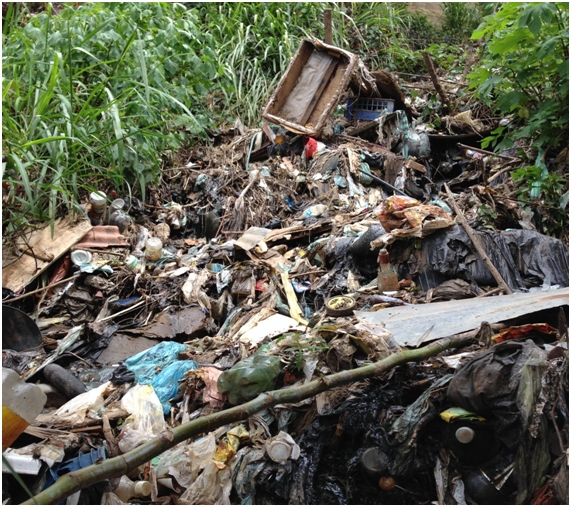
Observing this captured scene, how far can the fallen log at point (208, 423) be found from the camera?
70.4 inches

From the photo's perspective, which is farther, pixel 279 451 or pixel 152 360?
pixel 152 360

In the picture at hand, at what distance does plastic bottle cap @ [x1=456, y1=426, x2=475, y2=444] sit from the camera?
87.6 inches

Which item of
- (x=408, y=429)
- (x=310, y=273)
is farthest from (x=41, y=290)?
(x=408, y=429)

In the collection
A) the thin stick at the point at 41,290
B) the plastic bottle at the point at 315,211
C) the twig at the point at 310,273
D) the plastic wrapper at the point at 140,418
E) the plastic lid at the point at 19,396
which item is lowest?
the thin stick at the point at 41,290

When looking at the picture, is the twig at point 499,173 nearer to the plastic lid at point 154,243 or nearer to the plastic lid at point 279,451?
the plastic lid at point 154,243

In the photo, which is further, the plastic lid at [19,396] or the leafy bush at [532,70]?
the leafy bush at [532,70]

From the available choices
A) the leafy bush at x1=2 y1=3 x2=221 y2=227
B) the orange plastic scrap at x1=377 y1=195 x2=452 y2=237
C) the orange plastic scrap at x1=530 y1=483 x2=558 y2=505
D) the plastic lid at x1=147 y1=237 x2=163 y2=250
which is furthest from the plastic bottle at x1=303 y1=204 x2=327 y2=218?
the orange plastic scrap at x1=530 y1=483 x2=558 y2=505

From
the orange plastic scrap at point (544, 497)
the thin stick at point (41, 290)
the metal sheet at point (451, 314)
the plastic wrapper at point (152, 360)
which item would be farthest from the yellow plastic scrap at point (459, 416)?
the thin stick at point (41, 290)

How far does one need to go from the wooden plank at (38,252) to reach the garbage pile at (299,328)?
0.06ft

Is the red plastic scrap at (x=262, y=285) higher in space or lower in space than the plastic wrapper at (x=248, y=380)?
lower

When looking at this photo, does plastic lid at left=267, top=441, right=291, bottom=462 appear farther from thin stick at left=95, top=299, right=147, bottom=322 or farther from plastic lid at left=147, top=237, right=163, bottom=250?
plastic lid at left=147, top=237, right=163, bottom=250

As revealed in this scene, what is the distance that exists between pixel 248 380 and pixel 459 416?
41.4 inches

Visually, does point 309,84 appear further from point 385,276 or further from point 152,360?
point 152,360

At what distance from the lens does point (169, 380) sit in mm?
3322
